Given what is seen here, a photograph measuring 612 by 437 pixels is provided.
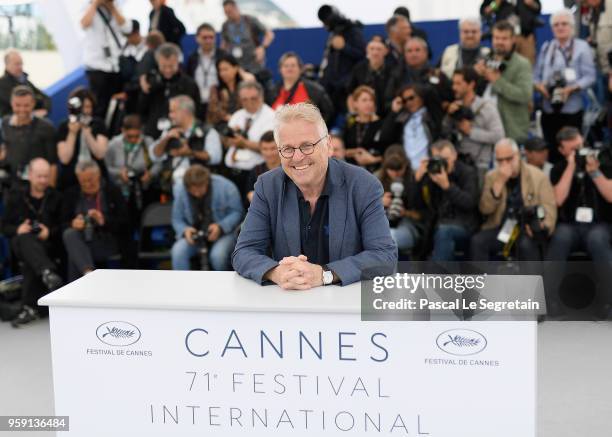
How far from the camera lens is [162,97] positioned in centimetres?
692

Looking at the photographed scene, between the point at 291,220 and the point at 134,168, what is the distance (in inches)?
151

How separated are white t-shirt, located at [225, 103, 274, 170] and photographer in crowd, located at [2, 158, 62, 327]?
1335 mm

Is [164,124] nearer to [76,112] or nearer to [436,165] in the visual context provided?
[76,112]

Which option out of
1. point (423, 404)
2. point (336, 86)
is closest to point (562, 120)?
point (336, 86)

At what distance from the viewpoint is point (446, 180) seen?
5637mm

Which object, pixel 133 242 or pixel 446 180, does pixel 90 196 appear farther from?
pixel 446 180

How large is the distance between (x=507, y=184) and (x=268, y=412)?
3710 mm

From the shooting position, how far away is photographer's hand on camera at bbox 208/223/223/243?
231 inches

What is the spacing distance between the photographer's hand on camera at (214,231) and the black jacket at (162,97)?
1298 mm

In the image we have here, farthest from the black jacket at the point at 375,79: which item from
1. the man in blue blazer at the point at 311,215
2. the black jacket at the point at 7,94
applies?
the man in blue blazer at the point at 311,215

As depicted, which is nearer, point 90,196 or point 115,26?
point 90,196

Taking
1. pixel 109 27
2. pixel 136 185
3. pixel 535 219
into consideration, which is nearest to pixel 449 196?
pixel 535 219

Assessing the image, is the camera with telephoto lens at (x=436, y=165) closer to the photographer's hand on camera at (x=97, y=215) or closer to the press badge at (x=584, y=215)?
the press badge at (x=584, y=215)

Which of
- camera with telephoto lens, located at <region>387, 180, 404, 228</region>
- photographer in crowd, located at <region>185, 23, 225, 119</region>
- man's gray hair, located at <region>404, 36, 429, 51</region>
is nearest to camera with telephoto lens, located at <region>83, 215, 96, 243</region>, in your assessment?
photographer in crowd, located at <region>185, 23, 225, 119</region>
